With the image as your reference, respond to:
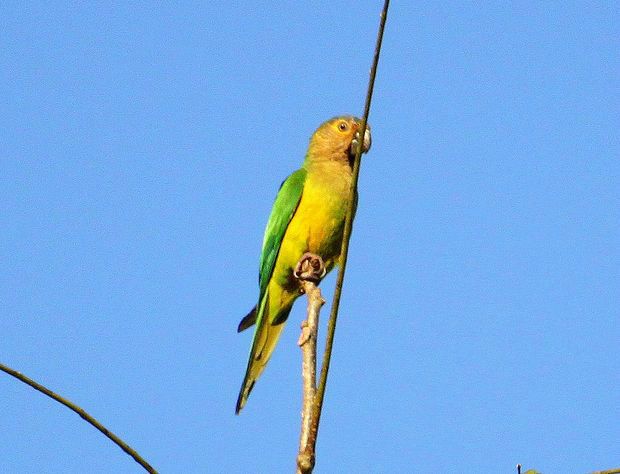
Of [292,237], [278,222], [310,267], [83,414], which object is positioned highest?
[278,222]

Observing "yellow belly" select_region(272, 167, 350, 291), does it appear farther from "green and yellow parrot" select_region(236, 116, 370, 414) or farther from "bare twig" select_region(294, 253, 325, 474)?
"bare twig" select_region(294, 253, 325, 474)

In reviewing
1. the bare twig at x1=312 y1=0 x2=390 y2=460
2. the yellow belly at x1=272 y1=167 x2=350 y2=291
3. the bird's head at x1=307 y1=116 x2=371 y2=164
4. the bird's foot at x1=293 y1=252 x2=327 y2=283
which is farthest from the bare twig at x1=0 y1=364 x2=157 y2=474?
the bird's head at x1=307 y1=116 x2=371 y2=164

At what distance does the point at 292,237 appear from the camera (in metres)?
6.46

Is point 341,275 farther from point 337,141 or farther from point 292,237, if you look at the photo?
point 337,141

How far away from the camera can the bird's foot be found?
5.80 m

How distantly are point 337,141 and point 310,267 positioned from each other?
1.61 m

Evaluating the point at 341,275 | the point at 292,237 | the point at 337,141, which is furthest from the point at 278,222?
the point at 341,275

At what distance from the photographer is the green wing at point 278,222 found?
6.56m

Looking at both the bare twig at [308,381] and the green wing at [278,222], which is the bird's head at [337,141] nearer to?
the green wing at [278,222]

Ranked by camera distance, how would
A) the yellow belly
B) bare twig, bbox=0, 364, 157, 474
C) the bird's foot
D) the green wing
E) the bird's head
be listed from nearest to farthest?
bare twig, bbox=0, 364, 157, 474, the bird's foot, the yellow belly, the green wing, the bird's head

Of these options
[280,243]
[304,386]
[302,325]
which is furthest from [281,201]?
[304,386]

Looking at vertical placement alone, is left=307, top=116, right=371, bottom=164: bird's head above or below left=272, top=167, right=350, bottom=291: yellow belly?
above

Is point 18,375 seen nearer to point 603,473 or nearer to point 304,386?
point 304,386

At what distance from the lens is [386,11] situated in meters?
2.20
